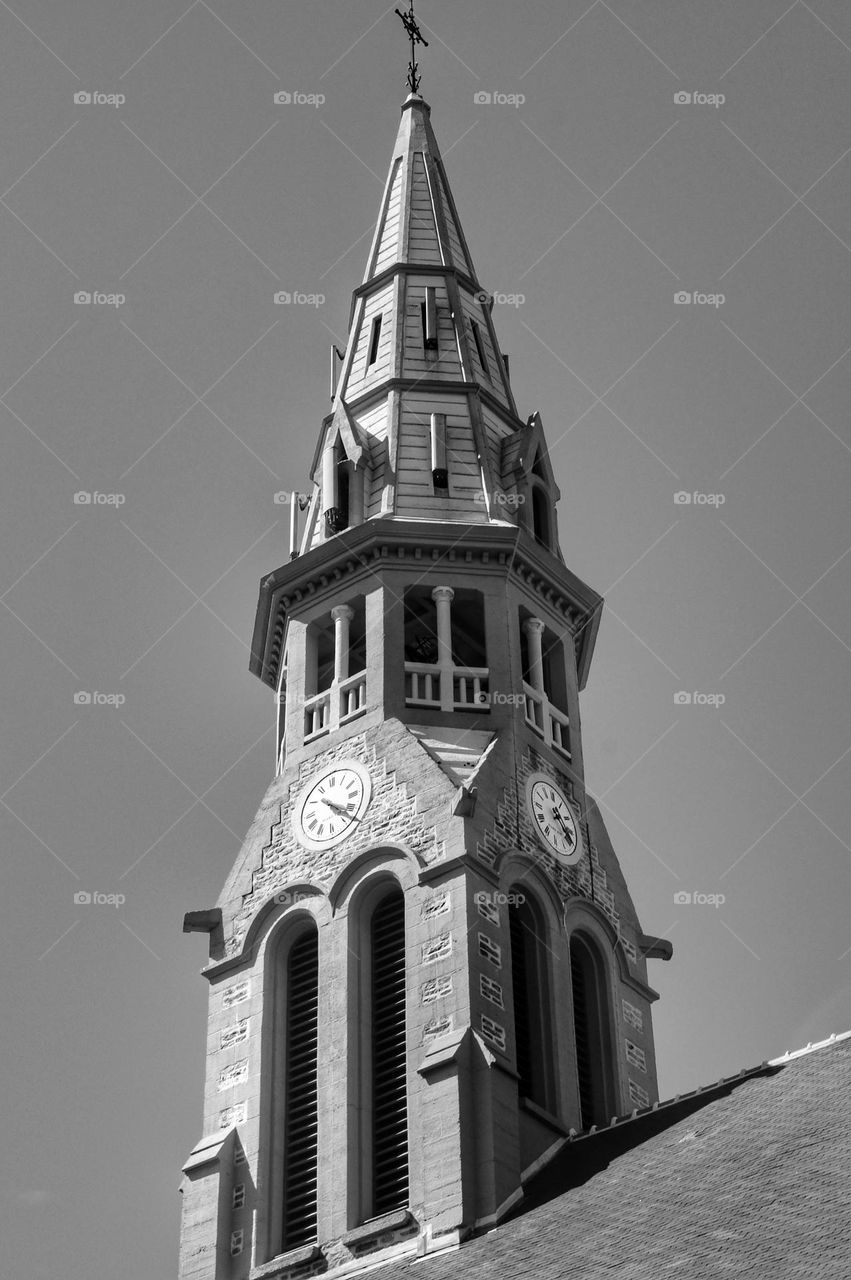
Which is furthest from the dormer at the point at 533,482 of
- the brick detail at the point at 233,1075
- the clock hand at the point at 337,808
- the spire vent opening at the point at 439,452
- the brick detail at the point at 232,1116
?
the brick detail at the point at 232,1116

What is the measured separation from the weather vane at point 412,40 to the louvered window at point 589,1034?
27.5 m

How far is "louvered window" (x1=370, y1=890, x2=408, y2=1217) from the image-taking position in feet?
156

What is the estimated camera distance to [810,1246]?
38875 mm

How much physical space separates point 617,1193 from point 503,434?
22025 mm

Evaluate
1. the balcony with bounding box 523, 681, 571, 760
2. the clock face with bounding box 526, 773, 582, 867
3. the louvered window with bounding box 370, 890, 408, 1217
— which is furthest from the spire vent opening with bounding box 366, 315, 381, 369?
the louvered window with bounding box 370, 890, 408, 1217

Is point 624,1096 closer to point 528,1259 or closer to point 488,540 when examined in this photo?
point 528,1259

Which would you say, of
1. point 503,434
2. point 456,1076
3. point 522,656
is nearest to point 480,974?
point 456,1076

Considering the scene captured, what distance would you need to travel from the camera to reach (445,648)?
54906 millimetres

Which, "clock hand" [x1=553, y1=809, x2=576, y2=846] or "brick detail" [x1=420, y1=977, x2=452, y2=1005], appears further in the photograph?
"clock hand" [x1=553, y1=809, x2=576, y2=846]

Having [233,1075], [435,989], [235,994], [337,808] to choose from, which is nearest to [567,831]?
[337,808]

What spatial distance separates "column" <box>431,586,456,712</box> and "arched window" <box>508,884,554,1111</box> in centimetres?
477

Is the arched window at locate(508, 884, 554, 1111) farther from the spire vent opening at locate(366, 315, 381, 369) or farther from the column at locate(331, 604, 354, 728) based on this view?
the spire vent opening at locate(366, 315, 381, 369)

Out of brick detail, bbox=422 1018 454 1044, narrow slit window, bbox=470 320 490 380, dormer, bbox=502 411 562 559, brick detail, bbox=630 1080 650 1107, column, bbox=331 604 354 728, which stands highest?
narrow slit window, bbox=470 320 490 380

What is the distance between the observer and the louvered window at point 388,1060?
47.5 m
